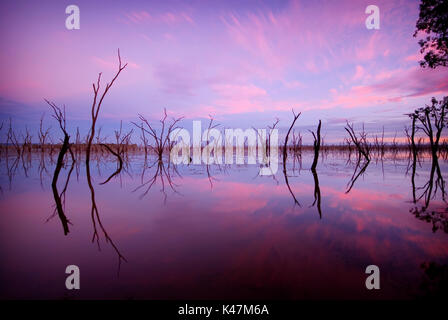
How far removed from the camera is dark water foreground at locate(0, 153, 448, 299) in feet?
5.86

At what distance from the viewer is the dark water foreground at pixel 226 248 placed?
1.79 metres

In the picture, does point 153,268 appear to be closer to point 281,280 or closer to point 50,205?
point 281,280

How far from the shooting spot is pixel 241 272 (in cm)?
202

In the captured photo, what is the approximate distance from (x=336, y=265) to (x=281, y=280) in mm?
663

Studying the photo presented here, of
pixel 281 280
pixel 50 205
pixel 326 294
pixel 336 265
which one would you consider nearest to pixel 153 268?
pixel 281 280

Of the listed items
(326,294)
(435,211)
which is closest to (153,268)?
(326,294)

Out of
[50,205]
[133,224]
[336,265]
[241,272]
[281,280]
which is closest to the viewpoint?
[281,280]

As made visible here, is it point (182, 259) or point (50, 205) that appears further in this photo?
point (50, 205)

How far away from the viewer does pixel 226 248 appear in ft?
8.36

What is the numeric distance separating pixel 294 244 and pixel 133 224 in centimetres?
239
